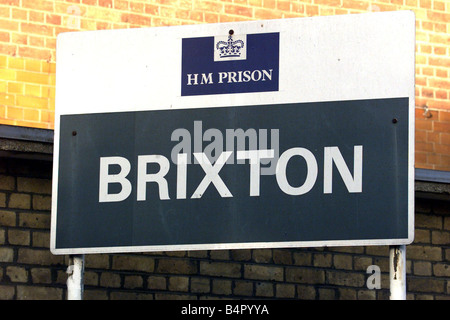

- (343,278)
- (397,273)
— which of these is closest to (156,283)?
(343,278)

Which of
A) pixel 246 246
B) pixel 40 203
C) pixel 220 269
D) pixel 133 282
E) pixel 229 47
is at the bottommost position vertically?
pixel 133 282

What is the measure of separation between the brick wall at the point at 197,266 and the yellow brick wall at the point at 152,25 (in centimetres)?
52

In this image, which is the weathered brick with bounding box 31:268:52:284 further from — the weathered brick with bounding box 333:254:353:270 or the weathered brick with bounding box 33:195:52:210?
the weathered brick with bounding box 333:254:353:270

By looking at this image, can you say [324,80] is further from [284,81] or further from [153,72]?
[153,72]

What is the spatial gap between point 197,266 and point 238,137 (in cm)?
319

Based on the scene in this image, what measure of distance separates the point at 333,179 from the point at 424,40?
447 centimetres

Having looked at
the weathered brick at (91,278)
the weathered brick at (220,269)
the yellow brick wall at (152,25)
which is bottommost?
the weathered brick at (91,278)

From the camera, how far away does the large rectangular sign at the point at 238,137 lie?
16.0 ft

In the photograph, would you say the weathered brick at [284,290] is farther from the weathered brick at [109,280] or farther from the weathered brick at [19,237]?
the weathered brick at [19,237]

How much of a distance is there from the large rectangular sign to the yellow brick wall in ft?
8.45

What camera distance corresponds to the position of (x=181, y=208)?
16.4 ft

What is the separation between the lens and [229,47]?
5.12 m

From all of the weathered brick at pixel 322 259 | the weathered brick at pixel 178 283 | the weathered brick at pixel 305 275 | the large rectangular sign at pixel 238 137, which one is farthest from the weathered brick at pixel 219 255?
the large rectangular sign at pixel 238 137

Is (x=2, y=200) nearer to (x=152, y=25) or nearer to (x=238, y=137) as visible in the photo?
(x=152, y=25)
